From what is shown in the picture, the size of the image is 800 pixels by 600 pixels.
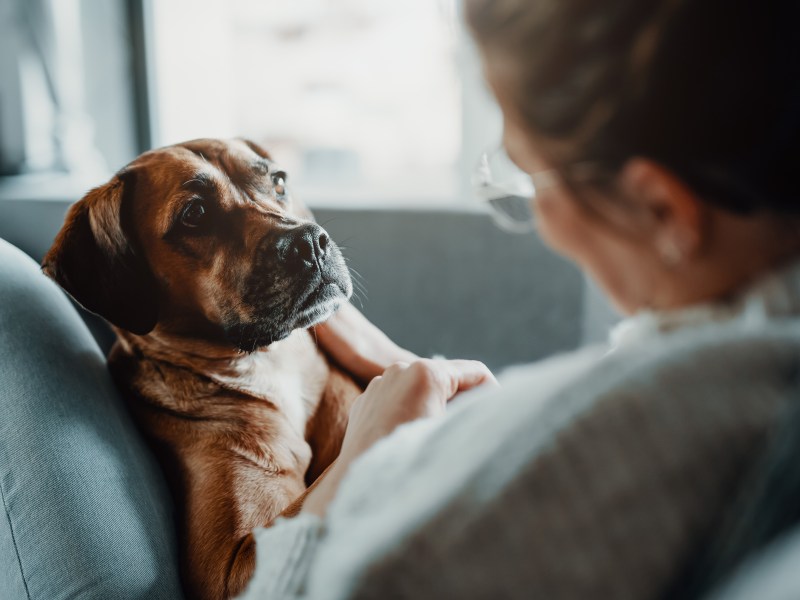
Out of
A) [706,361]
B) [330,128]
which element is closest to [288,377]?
[706,361]

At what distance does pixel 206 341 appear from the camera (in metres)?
1.05

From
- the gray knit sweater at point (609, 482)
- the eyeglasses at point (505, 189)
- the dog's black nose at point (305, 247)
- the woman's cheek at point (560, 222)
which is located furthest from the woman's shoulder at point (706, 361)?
the dog's black nose at point (305, 247)

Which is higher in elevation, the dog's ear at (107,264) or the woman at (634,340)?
the woman at (634,340)

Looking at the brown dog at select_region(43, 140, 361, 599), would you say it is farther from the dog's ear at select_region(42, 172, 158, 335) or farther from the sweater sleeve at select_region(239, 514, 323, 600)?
the sweater sleeve at select_region(239, 514, 323, 600)

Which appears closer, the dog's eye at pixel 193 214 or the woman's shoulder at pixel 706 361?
the woman's shoulder at pixel 706 361

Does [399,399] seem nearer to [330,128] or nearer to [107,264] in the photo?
[107,264]

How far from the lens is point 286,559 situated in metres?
0.61

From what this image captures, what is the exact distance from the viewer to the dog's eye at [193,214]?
40.2 inches

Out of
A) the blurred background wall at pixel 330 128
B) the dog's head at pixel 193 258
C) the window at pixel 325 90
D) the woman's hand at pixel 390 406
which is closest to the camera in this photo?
the woman's hand at pixel 390 406

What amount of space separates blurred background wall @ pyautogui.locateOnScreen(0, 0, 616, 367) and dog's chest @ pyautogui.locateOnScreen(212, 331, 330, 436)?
1.03 ft

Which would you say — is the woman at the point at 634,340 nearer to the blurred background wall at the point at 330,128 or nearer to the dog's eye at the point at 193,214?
the dog's eye at the point at 193,214

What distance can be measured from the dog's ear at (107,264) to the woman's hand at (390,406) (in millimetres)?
381

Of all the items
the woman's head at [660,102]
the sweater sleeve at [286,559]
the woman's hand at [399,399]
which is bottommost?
the sweater sleeve at [286,559]

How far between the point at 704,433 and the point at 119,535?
2.46 ft
